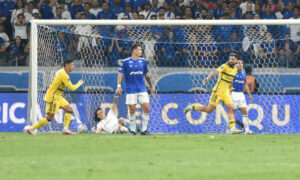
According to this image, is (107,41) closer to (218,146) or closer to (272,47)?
(272,47)

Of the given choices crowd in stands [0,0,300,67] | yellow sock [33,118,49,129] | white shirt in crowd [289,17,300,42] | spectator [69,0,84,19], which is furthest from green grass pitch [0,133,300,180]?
spectator [69,0,84,19]

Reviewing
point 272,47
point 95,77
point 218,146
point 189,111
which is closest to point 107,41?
point 95,77

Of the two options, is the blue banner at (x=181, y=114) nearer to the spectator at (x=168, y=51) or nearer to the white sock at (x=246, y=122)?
the white sock at (x=246, y=122)

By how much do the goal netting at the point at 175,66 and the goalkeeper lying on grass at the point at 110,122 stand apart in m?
0.84

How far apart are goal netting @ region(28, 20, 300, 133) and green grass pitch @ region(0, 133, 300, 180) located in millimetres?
3977

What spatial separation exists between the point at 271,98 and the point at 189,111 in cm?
214

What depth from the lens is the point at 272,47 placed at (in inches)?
775

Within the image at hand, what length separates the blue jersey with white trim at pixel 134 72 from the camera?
1645 centimetres

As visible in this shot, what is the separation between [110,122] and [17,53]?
4.54 meters

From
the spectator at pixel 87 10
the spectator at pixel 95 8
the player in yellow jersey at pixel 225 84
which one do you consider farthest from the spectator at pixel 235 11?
the player in yellow jersey at pixel 225 84

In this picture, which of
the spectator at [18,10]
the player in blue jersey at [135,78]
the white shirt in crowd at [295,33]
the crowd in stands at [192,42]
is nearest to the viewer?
the player in blue jersey at [135,78]

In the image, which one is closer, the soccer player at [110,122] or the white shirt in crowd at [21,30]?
the soccer player at [110,122]

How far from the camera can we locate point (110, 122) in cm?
1808

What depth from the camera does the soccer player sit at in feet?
59.3
